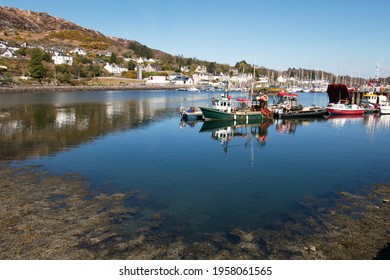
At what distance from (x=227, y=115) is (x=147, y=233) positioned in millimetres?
37536

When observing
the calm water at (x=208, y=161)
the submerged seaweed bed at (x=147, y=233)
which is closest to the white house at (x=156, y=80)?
the calm water at (x=208, y=161)

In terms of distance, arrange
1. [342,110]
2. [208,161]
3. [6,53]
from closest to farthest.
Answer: [208,161] → [342,110] → [6,53]

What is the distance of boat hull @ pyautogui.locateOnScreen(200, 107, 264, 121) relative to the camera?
156 ft

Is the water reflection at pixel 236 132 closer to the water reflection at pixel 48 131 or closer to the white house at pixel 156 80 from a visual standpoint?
the water reflection at pixel 48 131

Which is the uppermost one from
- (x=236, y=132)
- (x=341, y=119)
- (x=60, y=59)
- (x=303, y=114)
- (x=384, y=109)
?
(x=60, y=59)

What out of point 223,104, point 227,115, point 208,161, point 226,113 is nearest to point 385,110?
point 223,104

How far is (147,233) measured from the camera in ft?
40.7

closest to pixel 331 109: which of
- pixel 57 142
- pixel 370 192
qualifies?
pixel 370 192

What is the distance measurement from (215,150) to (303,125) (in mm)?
25557

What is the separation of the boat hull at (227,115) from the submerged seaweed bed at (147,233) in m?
32.2

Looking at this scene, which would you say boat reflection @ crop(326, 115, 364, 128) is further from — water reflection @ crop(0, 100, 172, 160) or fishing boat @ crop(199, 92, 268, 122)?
water reflection @ crop(0, 100, 172, 160)

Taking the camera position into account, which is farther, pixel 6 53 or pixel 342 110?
pixel 6 53

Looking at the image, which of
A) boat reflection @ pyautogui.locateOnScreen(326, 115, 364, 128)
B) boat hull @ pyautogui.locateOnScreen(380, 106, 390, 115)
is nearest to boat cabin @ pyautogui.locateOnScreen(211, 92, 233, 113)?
boat reflection @ pyautogui.locateOnScreen(326, 115, 364, 128)

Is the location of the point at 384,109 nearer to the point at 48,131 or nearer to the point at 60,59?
the point at 48,131
